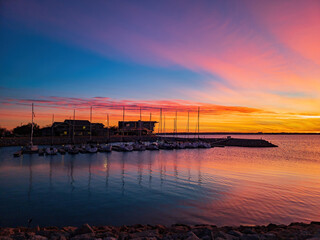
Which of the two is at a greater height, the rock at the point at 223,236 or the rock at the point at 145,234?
the rock at the point at 223,236

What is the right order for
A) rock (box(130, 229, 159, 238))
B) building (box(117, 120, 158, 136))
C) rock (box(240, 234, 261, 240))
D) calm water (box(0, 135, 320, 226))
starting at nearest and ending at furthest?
rock (box(240, 234, 261, 240))
rock (box(130, 229, 159, 238))
calm water (box(0, 135, 320, 226))
building (box(117, 120, 158, 136))

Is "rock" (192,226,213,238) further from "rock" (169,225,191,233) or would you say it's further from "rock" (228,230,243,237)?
"rock" (228,230,243,237)

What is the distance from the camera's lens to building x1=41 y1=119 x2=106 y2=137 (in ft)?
276

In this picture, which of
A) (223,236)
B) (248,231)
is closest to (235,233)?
(223,236)

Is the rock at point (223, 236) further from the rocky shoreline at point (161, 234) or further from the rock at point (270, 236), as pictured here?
the rock at point (270, 236)

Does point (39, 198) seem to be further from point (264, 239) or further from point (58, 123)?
point (58, 123)

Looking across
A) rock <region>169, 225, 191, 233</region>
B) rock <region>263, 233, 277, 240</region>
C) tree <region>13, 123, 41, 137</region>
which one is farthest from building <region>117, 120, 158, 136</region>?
rock <region>263, 233, 277, 240</region>

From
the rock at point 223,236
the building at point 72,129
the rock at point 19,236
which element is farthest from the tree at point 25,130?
the rock at point 223,236

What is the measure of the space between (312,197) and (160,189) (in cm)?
1024

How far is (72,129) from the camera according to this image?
280 ft

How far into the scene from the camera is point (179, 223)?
10.1 metres

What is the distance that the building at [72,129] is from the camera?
84062mm

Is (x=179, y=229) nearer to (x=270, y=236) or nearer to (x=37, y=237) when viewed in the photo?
(x=270, y=236)

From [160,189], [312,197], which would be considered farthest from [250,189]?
[160,189]
